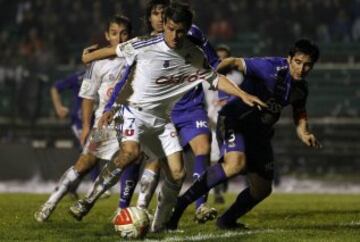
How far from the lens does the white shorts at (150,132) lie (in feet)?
28.7

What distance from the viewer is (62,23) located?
26812 mm

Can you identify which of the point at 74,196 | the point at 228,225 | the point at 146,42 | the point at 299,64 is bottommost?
the point at 74,196

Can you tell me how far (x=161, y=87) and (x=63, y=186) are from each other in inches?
92.2

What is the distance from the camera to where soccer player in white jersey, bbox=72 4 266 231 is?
8.62 m

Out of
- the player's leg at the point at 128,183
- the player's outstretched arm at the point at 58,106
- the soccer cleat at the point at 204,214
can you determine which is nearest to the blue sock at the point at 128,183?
the player's leg at the point at 128,183

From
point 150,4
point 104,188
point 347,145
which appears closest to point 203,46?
point 150,4

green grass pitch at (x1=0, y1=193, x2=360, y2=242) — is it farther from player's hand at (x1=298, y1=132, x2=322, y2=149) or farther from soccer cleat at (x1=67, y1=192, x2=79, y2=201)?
soccer cleat at (x1=67, y1=192, x2=79, y2=201)

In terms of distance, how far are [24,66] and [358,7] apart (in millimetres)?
8502

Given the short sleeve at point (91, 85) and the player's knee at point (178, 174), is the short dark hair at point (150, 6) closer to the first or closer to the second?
the player's knee at point (178, 174)

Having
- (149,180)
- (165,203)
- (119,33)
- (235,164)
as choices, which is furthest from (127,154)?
(119,33)

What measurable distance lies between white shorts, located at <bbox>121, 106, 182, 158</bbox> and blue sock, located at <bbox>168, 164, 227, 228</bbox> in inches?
16.3

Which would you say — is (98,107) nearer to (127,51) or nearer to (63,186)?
(63,186)

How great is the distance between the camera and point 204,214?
9.70 m

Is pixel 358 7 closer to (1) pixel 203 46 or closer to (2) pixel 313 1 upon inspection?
(2) pixel 313 1
